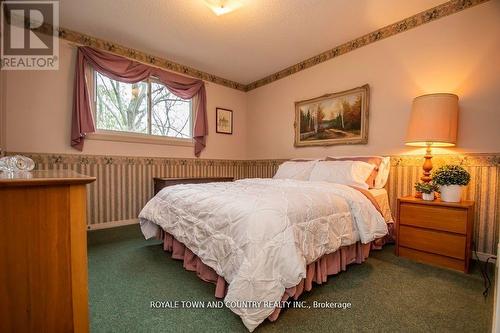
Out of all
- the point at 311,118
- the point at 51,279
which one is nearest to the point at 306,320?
the point at 51,279

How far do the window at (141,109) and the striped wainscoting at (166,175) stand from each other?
1.53ft

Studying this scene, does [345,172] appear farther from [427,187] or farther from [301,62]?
[301,62]

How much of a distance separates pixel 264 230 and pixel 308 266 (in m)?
0.51

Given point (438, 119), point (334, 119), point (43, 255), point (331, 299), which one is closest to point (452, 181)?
point (438, 119)

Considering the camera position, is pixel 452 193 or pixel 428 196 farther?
pixel 428 196

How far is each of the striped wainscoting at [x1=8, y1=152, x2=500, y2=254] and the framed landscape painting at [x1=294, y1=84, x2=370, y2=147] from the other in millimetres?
602

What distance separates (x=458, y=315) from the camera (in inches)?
53.0

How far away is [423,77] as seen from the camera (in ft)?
8.02

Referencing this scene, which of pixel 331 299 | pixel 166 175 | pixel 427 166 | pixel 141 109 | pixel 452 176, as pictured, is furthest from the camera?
pixel 166 175

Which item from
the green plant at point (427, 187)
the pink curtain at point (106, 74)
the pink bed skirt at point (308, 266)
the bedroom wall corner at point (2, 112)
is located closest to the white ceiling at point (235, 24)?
the pink curtain at point (106, 74)

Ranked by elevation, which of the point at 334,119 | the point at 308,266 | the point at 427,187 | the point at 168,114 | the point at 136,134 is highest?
the point at 168,114

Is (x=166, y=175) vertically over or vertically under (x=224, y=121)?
under

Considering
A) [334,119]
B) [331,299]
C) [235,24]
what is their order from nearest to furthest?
1. [331,299]
2. [235,24]
3. [334,119]

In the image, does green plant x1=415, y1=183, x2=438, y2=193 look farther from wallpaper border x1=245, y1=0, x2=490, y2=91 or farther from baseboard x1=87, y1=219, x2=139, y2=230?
baseboard x1=87, y1=219, x2=139, y2=230
